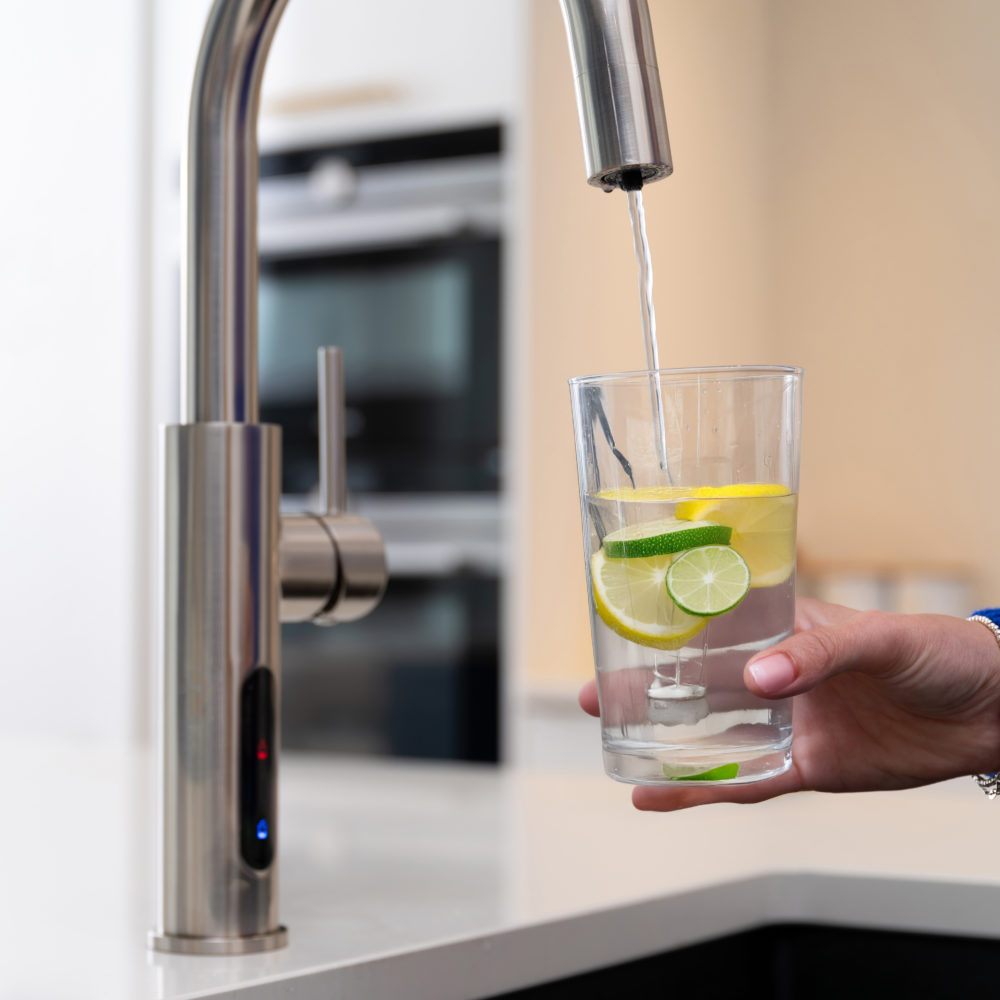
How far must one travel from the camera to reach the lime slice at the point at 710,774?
0.57 metres

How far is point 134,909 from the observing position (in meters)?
0.76

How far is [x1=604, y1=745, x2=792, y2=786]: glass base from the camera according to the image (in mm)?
570

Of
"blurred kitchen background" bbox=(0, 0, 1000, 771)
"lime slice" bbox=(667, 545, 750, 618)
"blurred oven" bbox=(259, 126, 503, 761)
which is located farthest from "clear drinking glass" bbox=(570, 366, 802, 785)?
"blurred oven" bbox=(259, 126, 503, 761)

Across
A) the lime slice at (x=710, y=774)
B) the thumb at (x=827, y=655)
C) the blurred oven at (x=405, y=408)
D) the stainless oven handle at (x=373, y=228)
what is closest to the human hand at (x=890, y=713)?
the thumb at (x=827, y=655)

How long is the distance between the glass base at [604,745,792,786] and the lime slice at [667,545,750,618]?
0.06 meters

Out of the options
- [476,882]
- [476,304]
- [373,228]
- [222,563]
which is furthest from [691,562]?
[373,228]

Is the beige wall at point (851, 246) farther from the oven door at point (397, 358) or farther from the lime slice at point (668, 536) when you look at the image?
the lime slice at point (668, 536)

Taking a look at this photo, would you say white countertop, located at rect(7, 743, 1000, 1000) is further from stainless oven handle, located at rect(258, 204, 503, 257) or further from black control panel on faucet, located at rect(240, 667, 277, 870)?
stainless oven handle, located at rect(258, 204, 503, 257)

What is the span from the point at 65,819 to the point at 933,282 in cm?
237

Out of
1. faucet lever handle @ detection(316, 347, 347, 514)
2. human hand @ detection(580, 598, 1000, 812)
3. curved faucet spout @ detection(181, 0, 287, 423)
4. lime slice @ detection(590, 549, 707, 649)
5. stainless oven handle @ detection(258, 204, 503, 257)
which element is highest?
stainless oven handle @ detection(258, 204, 503, 257)

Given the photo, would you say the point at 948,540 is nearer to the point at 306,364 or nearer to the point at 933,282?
the point at 933,282

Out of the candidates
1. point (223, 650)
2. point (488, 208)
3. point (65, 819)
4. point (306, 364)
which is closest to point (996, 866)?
point (223, 650)

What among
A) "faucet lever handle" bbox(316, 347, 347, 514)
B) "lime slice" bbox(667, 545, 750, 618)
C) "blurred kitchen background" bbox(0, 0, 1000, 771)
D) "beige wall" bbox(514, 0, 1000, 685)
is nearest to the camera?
"lime slice" bbox(667, 545, 750, 618)

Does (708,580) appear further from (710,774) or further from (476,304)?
(476,304)
